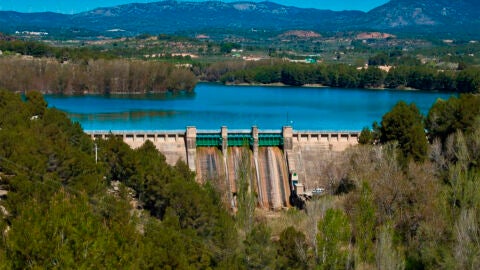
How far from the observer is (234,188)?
40719 millimetres

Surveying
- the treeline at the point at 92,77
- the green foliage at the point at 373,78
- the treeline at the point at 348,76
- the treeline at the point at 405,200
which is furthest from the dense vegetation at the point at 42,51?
the treeline at the point at 405,200

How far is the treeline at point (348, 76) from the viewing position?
98.5 metres

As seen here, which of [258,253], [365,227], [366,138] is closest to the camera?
[258,253]

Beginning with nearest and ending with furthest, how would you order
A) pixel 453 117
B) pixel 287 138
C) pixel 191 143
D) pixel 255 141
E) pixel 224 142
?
pixel 453 117, pixel 191 143, pixel 224 142, pixel 255 141, pixel 287 138

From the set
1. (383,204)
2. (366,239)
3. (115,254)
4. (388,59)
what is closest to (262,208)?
(383,204)

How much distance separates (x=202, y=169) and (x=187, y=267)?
2154 cm

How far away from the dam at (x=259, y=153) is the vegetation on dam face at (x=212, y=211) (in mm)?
2693

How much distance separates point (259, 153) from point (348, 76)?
219 ft

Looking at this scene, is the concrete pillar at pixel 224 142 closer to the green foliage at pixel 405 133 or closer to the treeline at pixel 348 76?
the green foliage at pixel 405 133

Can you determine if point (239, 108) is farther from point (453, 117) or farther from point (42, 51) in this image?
point (42, 51)

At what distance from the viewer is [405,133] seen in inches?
1549

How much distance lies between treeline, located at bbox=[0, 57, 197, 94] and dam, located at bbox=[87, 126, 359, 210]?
154 feet

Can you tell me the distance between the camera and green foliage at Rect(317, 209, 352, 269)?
2281 centimetres

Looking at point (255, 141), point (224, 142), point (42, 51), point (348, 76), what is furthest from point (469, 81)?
point (224, 142)
